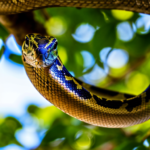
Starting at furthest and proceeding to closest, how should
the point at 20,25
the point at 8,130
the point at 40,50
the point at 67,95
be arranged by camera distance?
the point at 8,130, the point at 20,25, the point at 67,95, the point at 40,50

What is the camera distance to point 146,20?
5.24 ft

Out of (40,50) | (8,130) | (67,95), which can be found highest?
(40,50)

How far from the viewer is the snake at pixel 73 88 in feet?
3.33

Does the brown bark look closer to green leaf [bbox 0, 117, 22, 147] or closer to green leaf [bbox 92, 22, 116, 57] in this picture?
green leaf [bbox 92, 22, 116, 57]

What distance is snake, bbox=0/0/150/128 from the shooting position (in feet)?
3.33

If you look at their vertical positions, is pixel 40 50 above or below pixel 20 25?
below

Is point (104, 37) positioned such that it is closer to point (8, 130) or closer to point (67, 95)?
point (67, 95)

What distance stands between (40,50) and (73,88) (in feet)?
0.96

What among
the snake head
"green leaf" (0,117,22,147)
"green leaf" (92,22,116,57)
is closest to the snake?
the snake head

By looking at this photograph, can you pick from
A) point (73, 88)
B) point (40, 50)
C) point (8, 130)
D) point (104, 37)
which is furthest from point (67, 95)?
point (8, 130)

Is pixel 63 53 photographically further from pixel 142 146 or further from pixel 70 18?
pixel 142 146

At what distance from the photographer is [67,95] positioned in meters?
1.07

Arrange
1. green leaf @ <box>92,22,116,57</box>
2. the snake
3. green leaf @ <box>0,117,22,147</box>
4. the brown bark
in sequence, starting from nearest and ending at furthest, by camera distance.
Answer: the snake → the brown bark → green leaf @ <box>92,22,116,57</box> → green leaf @ <box>0,117,22,147</box>

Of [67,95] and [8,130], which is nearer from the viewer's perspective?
[67,95]
